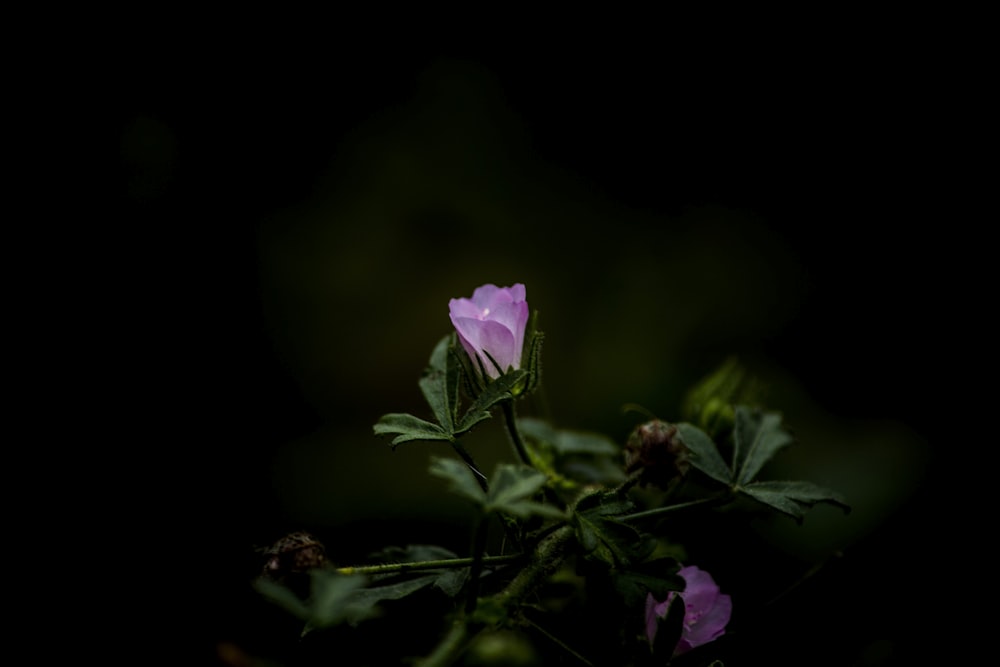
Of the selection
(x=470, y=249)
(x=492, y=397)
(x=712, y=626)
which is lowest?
(x=712, y=626)

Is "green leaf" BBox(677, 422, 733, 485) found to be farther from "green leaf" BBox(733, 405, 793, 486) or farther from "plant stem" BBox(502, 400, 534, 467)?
"plant stem" BBox(502, 400, 534, 467)

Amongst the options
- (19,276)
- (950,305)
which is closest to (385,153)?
(19,276)

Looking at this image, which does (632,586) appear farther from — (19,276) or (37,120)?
(37,120)

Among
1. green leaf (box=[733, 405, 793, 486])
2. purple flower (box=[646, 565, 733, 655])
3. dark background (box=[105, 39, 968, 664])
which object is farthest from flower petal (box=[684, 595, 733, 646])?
dark background (box=[105, 39, 968, 664])

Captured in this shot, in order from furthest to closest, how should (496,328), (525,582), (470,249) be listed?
(470,249) < (496,328) < (525,582)

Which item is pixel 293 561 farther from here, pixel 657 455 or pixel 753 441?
pixel 753 441

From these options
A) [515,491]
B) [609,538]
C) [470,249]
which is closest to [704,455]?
[609,538]

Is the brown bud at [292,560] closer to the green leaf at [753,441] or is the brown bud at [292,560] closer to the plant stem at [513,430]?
the plant stem at [513,430]
